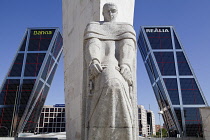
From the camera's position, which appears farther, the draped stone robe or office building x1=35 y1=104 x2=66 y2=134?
office building x1=35 y1=104 x2=66 y2=134

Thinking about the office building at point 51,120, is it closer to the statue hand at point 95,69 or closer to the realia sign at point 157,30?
the realia sign at point 157,30

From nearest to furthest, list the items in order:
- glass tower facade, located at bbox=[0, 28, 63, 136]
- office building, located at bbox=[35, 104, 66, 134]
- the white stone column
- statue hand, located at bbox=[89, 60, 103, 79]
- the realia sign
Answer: statue hand, located at bbox=[89, 60, 103, 79] → the white stone column → glass tower facade, located at bbox=[0, 28, 63, 136] → the realia sign → office building, located at bbox=[35, 104, 66, 134]

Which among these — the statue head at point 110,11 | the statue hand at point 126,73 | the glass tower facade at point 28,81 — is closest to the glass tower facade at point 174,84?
the glass tower facade at point 28,81

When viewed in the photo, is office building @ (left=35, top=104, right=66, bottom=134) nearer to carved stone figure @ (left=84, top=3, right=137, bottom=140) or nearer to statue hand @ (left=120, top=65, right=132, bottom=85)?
carved stone figure @ (left=84, top=3, right=137, bottom=140)

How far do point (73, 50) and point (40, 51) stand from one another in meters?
39.8

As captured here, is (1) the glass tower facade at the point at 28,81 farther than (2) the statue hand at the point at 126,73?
Yes

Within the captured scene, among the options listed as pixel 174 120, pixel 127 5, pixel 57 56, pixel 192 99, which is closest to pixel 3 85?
pixel 57 56

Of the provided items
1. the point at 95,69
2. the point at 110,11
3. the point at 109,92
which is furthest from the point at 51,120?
the point at 109,92

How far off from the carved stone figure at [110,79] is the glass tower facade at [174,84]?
38.9 meters

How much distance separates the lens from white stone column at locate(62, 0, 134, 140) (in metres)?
5.08

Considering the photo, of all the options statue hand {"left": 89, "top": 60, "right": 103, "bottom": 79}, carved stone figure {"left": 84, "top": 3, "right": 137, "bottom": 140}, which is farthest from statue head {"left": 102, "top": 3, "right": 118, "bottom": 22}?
statue hand {"left": 89, "top": 60, "right": 103, "bottom": 79}

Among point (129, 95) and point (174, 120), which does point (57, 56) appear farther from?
point (129, 95)

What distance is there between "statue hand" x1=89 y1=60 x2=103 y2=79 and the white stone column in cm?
202

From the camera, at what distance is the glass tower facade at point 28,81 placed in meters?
39.1
